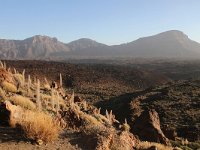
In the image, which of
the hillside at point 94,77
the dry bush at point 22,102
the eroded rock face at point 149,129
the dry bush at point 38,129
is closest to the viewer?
the dry bush at point 38,129

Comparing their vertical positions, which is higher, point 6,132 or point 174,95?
point 6,132

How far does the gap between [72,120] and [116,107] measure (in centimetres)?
3184

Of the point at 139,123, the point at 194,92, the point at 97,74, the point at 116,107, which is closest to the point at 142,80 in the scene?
the point at 97,74

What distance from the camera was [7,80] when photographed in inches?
746

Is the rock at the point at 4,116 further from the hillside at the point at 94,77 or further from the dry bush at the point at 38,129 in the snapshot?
the hillside at the point at 94,77

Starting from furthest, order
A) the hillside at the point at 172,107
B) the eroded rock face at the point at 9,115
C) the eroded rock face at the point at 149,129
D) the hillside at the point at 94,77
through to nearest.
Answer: the hillside at the point at 94,77
the hillside at the point at 172,107
the eroded rock face at the point at 149,129
the eroded rock face at the point at 9,115

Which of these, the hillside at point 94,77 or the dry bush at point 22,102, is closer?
the dry bush at point 22,102

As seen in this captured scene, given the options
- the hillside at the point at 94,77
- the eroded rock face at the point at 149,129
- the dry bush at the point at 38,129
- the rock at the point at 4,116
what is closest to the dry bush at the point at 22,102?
the rock at the point at 4,116

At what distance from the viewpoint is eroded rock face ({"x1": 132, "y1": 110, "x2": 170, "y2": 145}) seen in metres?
19.7

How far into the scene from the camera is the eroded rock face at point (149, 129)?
19.7 m

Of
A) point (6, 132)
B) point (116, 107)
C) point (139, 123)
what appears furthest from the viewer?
point (116, 107)

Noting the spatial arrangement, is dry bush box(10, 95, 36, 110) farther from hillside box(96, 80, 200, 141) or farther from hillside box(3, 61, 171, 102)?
hillside box(3, 61, 171, 102)

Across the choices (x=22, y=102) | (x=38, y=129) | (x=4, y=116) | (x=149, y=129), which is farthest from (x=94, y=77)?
(x=38, y=129)

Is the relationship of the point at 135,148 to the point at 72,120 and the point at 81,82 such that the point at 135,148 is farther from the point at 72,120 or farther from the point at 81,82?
the point at 81,82
